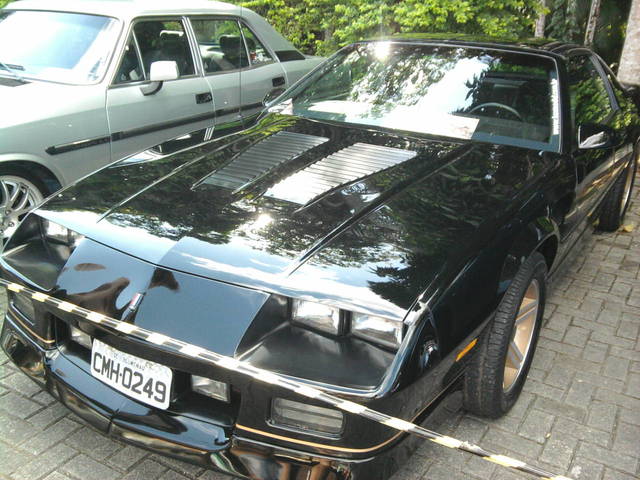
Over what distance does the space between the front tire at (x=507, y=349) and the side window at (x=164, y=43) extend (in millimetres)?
3347

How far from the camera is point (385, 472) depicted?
2.00 meters

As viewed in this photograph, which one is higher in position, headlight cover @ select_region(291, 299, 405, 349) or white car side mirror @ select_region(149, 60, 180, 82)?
white car side mirror @ select_region(149, 60, 180, 82)

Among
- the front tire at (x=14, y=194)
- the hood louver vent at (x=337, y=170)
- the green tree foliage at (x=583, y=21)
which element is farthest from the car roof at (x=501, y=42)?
the green tree foliage at (x=583, y=21)

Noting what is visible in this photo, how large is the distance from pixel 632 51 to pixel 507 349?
23.1 ft

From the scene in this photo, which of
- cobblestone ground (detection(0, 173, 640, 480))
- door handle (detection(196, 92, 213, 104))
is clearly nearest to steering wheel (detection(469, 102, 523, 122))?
cobblestone ground (detection(0, 173, 640, 480))

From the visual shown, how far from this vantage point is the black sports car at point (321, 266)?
198cm

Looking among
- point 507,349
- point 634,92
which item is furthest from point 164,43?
point 634,92

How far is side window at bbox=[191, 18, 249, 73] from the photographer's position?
5309mm

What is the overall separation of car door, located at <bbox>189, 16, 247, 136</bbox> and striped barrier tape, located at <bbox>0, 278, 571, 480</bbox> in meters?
3.26

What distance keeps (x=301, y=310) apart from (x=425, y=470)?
2.97ft

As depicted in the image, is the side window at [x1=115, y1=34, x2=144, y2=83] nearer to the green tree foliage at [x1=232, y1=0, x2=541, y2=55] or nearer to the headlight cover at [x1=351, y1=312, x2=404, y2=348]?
the headlight cover at [x1=351, y1=312, x2=404, y2=348]

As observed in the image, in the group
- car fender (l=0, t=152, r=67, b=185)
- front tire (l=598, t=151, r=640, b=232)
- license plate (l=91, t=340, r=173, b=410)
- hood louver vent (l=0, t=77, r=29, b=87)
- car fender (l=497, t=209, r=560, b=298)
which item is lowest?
front tire (l=598, t=151, r=640, b=232)

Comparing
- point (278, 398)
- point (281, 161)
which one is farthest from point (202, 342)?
point (281, 161)

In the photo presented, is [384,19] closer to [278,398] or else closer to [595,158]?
[595,158]
